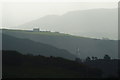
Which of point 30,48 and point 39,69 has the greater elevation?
point 30,48

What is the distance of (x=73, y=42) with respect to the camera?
132m

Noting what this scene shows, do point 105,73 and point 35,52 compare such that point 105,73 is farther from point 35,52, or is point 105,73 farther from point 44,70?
point 35,52

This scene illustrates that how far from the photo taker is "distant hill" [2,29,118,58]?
11844 cm

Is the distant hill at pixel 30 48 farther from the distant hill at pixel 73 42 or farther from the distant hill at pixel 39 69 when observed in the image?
the distant hill at pixel 39 69

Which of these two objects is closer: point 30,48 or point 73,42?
point 30,48

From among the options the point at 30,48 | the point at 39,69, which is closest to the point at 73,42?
the point at 30,48

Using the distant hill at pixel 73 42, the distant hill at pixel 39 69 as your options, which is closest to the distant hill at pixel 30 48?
the distant hill at pixel 73 42

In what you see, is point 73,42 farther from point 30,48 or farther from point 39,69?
point 39,69

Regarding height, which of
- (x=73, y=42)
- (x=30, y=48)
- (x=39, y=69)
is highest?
(x=73, y=42)

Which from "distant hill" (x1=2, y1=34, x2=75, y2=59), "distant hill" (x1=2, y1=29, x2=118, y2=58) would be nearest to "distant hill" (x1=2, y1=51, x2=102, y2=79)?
"distant hill" (x1=2, y1=34, x2=75, y2=59)

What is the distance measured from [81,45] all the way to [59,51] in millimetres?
29203

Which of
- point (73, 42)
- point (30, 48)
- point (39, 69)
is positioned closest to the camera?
point (39, 69)

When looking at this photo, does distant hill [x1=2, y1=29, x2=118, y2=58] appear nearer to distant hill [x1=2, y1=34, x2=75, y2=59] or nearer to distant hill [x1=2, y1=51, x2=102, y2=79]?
distant hill [x1=2, y1=34, x2=75, y2=59]

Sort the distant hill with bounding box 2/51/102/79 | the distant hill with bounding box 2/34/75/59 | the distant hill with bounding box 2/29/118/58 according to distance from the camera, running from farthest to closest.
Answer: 1. the distant hill with bounding box 2/29/118/58
2. the distant hill with bounding box 2/34/75/59
3. the distant hill with bounding box 2/51/102/79
